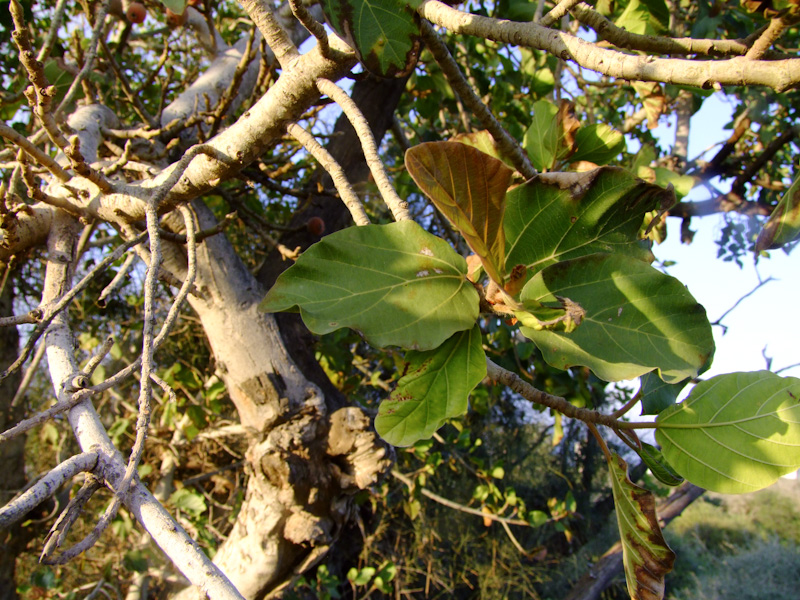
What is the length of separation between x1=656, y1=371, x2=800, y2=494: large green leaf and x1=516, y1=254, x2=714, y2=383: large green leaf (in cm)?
9

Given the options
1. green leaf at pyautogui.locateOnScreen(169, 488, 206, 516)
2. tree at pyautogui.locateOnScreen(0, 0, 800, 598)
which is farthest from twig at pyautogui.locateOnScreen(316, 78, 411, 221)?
green leaf at pyautogui.locateOnScreen(169, 488, 206, 516)

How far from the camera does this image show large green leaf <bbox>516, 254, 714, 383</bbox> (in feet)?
1.74

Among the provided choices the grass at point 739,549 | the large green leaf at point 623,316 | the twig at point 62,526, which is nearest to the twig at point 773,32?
the large green leaf at point 623,316

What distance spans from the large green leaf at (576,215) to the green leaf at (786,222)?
13 centimetres

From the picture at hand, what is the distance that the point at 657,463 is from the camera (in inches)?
25.6

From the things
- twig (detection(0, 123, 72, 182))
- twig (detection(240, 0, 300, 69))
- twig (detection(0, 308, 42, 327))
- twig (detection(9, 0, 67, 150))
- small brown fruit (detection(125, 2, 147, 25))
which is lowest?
twig (detection(0, 308, 42, 327))

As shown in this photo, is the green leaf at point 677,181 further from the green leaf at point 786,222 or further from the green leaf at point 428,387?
the green leaf at point 428,387

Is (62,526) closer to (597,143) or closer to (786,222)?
(786,222)

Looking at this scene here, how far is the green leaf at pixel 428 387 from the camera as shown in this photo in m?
0.57

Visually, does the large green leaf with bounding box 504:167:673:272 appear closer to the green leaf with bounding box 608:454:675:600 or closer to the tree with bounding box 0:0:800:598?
the tree with bounding box 0:0:800:598

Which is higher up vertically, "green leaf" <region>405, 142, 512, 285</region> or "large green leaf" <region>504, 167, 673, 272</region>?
"green leaf" <region>405, 142, 512, 285</region>

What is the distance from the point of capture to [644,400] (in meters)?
0.70

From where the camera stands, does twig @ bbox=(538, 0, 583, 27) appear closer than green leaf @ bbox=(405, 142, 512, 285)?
No

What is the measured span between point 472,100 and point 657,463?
2.04ft
